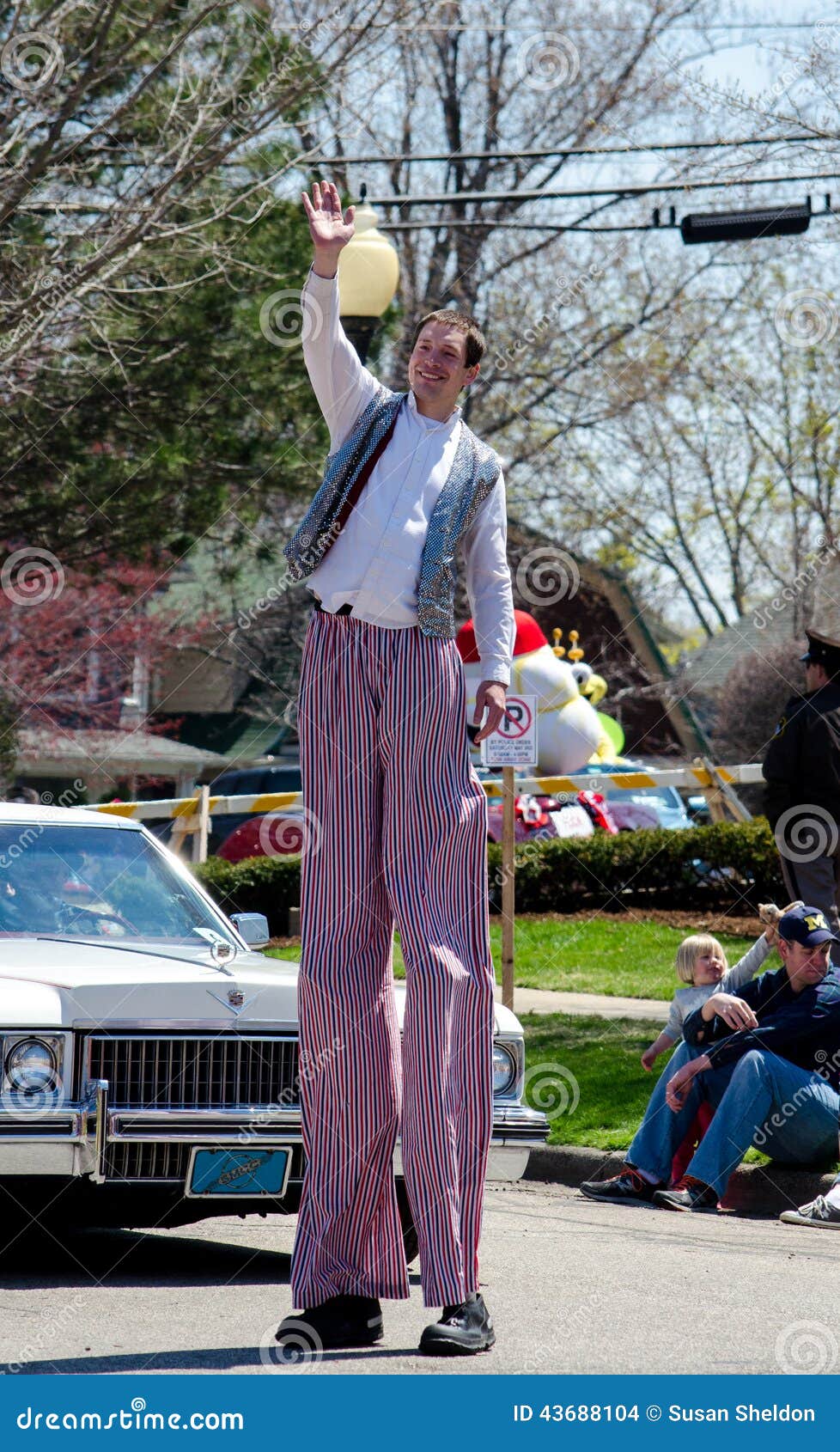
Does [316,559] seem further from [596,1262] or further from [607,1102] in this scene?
[607,1102]

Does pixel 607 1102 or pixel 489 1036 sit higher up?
pixel 489 1036

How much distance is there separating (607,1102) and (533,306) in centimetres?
1641

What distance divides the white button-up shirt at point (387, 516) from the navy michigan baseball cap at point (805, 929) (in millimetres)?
3241

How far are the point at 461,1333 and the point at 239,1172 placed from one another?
129 cm

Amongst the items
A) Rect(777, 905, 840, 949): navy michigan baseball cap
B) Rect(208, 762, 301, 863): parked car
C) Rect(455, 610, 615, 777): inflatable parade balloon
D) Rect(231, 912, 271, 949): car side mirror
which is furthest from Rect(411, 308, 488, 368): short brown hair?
Rect(455, 610, 615, 777): inflatable parade balloon

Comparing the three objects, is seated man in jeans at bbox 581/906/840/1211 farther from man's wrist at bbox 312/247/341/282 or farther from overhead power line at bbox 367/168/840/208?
overhead power line at bbox 367/168/840/208

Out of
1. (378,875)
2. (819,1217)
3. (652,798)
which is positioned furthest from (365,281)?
(652,798)

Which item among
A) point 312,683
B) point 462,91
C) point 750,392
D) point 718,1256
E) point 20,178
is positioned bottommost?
point 718,1256

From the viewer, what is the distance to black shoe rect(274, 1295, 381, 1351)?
3.95 m

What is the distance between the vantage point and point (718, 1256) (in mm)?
5801

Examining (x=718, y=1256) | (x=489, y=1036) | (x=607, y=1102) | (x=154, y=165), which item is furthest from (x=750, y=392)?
(x=489, y=1036)

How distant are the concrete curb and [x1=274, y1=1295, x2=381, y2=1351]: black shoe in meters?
3.58

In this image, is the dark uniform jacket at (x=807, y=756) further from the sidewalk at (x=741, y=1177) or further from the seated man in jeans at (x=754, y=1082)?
the sidewalk at (x=741, y=1177)

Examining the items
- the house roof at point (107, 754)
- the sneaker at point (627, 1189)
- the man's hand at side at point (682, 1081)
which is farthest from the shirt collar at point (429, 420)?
the house roof at point (107, 754)
